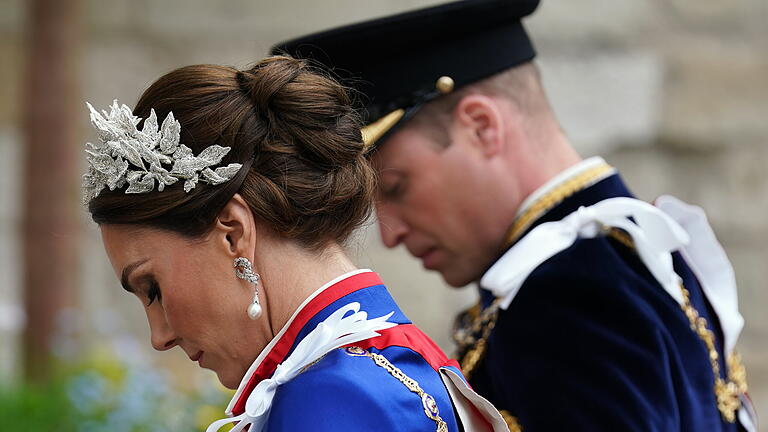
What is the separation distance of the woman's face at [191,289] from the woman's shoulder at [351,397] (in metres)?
0.16

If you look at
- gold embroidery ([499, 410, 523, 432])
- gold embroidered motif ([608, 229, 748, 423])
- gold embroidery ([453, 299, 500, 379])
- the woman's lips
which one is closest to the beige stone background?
the woman's lips

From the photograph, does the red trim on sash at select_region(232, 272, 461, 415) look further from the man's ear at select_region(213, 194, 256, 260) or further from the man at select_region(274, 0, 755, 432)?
the man at select_region(274, 0, 755, 432)

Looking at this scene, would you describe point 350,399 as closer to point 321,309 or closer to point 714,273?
point 321,309

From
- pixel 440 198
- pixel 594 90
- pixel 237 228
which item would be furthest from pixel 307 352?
pixel 594 90

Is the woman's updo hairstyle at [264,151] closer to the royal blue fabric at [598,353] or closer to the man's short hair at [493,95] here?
the royal blue fabric at [598,353]

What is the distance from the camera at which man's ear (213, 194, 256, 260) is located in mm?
1483

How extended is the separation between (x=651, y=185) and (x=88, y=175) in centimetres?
411

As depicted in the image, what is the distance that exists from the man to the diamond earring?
24.5 inches

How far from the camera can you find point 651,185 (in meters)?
5.31

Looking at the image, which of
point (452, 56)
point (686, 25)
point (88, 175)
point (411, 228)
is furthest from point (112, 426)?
point (686, 25)

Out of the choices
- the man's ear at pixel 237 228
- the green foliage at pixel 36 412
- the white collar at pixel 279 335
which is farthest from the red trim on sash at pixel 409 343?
the green foliage at pixel 36 412

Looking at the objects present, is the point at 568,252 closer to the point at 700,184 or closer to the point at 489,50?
the point at 489,50

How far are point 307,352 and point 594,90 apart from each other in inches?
154

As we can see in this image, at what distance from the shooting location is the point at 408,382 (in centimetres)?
144
